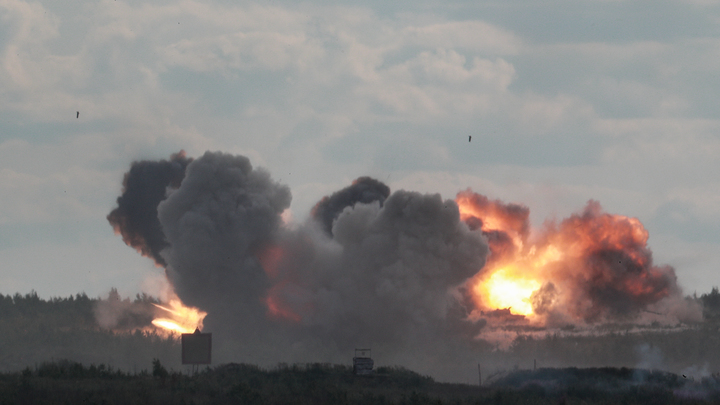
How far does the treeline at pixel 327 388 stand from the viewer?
101000 millimetres

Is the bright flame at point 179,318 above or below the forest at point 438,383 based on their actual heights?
above

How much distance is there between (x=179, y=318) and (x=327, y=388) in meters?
77.4

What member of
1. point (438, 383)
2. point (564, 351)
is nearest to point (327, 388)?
point (438, 383)

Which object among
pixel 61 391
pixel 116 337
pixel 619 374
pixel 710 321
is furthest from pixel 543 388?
pixel 116 337

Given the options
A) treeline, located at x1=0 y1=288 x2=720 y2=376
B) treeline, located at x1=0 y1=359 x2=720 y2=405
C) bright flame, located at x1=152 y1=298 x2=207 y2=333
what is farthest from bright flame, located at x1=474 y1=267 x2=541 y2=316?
bright flame, located at x1=152 y1=298 x2=207 y2=333

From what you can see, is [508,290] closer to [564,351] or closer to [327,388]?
[564,351]

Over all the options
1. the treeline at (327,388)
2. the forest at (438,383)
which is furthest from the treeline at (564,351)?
the treeline at (327,388)

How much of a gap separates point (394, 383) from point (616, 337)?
192 ft

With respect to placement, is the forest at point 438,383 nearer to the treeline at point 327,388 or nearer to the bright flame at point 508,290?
the treeline at point 327,388

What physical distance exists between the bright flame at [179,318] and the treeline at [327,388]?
41.7 m

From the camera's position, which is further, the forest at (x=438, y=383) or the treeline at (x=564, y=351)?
the treeline at (x=564, y=351)

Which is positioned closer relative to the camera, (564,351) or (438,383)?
(438,383)

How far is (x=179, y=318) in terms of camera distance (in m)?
185

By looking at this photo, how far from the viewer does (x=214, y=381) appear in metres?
118
